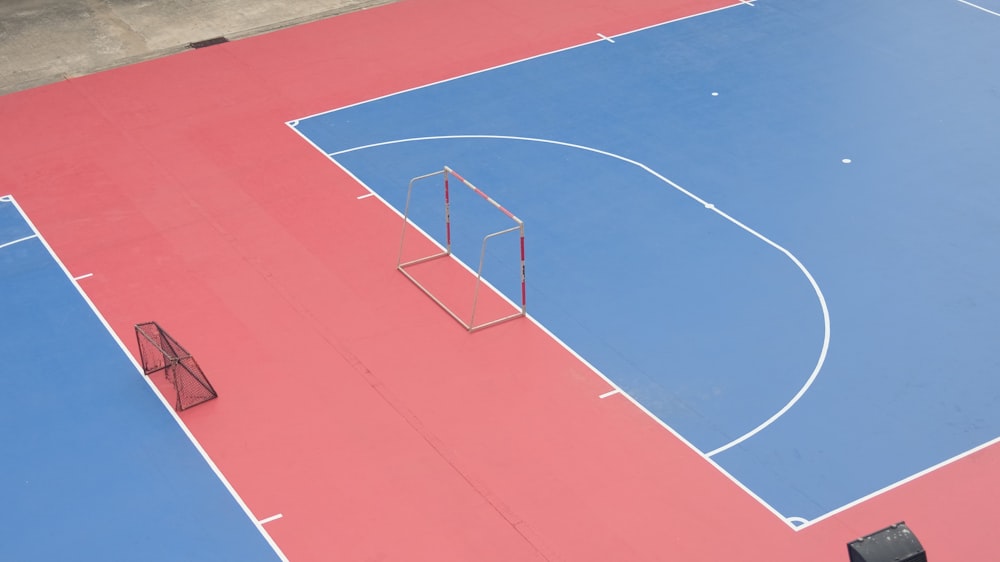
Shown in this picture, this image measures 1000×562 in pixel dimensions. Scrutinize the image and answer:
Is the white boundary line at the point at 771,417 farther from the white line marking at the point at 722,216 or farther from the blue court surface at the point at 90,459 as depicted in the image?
the blue court surface at the point at 90,459

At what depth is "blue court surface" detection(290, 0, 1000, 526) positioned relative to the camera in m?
18.3

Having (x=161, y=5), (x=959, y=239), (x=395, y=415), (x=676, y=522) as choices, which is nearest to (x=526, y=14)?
(x=161, y=5)

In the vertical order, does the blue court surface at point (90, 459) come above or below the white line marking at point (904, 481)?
below

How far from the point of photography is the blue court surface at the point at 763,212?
1831cm

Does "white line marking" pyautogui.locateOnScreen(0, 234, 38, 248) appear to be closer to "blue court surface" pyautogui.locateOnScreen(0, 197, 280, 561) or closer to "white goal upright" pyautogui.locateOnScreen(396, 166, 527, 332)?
"blue court surface" pyautogui.locateOnScreen(0, 197, 280, 561)

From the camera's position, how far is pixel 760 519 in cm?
1653

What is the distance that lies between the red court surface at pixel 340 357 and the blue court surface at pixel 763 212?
688 mm

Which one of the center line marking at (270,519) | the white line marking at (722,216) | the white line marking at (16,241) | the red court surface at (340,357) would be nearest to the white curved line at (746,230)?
the white line marking at (722,216)

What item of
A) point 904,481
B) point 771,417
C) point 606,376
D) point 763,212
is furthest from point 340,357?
point 904,481

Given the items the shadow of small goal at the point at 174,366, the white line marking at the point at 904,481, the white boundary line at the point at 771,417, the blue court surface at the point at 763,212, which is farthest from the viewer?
the shadow of small goal at the point at 174,366

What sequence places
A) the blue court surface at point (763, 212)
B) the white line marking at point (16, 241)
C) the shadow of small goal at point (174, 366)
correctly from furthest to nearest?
the white line marking at point (16, 241)
the shadow of small goal at point (174, 366)
the blue court surface at point (763, 212)

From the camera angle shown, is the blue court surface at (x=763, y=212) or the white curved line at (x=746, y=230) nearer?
the white curved line at (x=746, y=230)

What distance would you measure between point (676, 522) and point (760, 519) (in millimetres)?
1076

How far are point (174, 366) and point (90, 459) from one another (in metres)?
1.75
